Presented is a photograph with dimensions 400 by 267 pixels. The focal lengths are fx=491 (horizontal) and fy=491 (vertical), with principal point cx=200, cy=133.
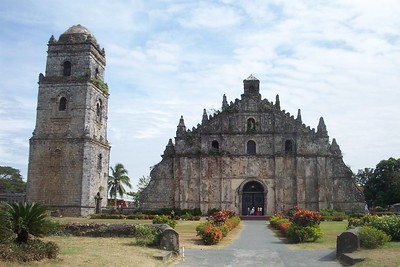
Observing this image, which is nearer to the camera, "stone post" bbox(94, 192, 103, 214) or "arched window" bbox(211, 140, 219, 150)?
"stone post" bbox(94, 192, 103, 214)

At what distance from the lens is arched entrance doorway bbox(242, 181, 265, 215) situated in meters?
42.2

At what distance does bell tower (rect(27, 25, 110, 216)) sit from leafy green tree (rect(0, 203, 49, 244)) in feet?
83.6

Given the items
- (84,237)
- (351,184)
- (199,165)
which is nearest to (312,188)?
(351,184)

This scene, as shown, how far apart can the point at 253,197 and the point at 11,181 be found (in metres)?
51.4

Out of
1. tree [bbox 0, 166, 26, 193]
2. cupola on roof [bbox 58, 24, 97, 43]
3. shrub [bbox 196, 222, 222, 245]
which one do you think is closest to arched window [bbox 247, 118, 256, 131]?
cupola on roof [bbox 58, 24, 97, 43]

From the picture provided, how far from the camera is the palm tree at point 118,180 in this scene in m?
63.9

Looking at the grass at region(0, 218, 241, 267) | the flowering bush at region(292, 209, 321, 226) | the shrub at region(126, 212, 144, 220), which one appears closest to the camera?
the grass at region(0, 218, 241, 267)

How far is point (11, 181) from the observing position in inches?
3135

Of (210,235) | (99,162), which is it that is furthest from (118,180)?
(210,235)

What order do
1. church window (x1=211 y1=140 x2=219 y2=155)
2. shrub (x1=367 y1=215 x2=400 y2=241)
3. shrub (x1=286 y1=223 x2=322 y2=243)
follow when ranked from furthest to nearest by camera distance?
church window (x1=211 y1=140 x2=219 y2=155) → shrub (x1=286 y1=223 x2=322 y2=243) → shrub (x1=367 y1=215 x2=400 y2=241)

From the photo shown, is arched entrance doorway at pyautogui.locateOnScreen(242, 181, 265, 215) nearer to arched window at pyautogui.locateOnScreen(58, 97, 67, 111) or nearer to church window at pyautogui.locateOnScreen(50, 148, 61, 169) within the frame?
church window at pyautogui.locateOnScreen(50, 148, 61, 169)

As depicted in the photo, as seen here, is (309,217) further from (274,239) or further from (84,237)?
(84,237)

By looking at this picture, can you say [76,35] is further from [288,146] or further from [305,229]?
[305,229]

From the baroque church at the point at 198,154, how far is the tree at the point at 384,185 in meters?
18.6
